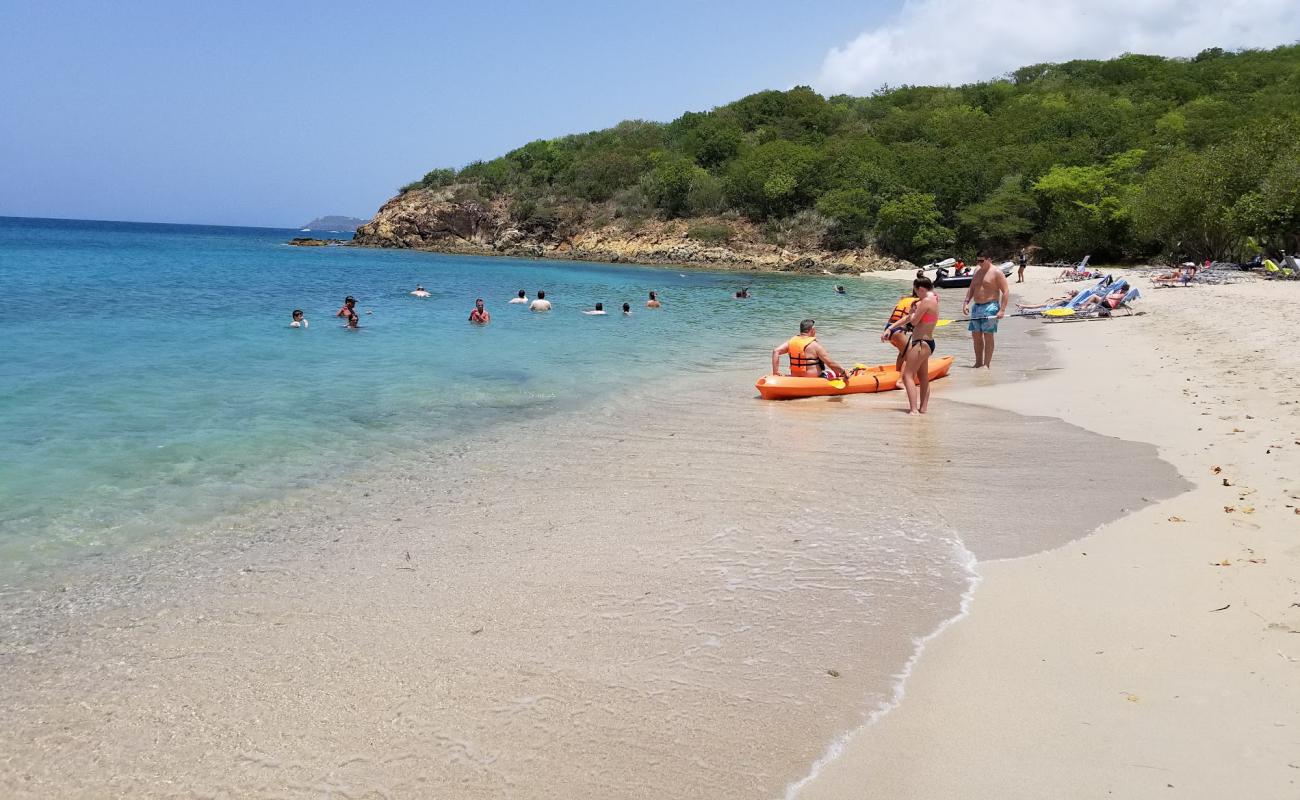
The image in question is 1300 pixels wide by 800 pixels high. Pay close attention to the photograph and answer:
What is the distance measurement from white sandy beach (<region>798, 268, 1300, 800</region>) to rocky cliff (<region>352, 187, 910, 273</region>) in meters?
47.7

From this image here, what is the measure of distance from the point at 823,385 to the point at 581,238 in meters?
61.4

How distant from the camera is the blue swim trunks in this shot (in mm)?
12320

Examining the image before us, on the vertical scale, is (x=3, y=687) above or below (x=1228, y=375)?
below

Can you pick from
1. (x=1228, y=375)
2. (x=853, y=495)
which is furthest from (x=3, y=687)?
(x=1228, y=375)

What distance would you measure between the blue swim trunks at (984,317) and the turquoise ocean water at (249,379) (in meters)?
→ 3.60

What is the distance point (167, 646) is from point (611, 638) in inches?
89.1

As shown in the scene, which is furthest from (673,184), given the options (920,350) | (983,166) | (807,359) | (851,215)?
(920,350)

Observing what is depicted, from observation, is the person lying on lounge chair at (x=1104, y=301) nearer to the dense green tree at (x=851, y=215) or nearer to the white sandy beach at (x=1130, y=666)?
the white sandy beach at (x=1130, y=666)

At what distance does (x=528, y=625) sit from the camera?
4133 millimetres

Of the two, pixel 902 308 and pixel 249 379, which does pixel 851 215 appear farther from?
pixel 249 379

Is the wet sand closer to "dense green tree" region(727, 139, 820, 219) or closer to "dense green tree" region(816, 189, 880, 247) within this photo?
"dense green tree" region(816, 189, 880, 247)

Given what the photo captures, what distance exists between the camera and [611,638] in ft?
13.0

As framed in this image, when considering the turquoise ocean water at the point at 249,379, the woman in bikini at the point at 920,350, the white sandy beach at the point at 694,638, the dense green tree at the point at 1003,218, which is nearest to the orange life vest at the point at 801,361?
the woman in bikini at the point at 920,350

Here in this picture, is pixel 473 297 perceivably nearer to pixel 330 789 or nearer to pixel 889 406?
pixel 889 406
